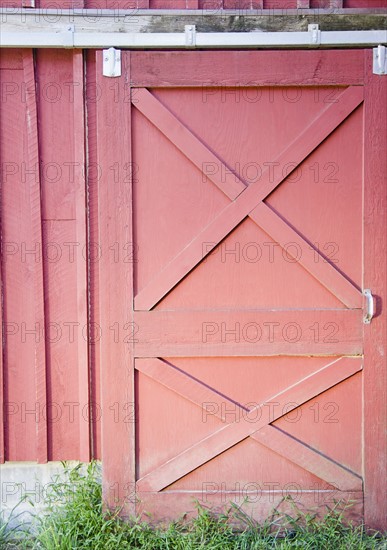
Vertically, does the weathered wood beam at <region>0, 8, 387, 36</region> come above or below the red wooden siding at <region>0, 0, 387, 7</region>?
below

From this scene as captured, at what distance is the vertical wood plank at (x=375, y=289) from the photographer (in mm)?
2947

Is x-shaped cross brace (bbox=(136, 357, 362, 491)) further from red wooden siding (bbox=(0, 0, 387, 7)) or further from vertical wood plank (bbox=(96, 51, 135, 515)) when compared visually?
red wooden siding (bbox=(0, 0, 387, 7))

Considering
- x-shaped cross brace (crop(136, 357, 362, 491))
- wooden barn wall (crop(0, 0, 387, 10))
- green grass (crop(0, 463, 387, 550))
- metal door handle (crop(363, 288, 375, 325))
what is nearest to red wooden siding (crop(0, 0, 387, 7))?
wooden barn wall (crop(0, 0, 387, 10))

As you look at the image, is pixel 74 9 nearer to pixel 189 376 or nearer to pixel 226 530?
pixel 189 376

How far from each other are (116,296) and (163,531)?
4.63 ft

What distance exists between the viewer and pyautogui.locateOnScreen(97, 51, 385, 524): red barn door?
9.67 ft

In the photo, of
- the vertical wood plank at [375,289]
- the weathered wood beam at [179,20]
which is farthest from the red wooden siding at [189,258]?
the weathered wood beam at [179,20]

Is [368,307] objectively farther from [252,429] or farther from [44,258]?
[44,258]

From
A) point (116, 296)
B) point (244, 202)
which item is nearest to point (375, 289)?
point (244, 202)

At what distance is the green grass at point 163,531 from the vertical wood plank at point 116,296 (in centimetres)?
14

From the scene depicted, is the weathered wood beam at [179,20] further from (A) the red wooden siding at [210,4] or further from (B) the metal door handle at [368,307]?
(B) the metal door handle at [368,307]

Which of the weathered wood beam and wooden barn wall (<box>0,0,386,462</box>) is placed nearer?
the weathered wood beam

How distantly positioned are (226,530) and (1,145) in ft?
8.63

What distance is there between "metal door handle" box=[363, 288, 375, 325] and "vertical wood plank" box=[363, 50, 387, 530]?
34 millimetres
